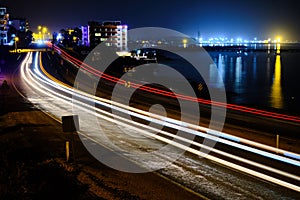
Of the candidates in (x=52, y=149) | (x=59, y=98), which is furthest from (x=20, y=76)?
(x=52, y=149)

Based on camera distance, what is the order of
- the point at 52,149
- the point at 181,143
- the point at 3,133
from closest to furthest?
1. the point at 52,149
2. the point at 181,143
3. the point at 3,133

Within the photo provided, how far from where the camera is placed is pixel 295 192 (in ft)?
35.2

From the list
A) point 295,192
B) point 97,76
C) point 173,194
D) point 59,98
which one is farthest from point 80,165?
point 97,76

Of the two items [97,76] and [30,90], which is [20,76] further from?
[30,90]

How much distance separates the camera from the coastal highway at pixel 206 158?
11109 mm

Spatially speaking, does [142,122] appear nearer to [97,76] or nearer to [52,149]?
[52,149]

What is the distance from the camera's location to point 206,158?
14.2 metres

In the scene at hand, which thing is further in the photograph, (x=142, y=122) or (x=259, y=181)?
(x=142, y=122)

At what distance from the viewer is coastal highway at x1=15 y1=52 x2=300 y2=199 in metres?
11.1

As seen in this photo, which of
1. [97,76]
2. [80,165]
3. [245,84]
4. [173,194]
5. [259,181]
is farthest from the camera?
[245,84]

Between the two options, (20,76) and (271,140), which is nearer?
(271,140)

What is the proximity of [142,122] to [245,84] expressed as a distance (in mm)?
61031

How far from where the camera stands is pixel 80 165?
13141 millimetres

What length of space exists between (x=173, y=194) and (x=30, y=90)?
3003 centimetres
